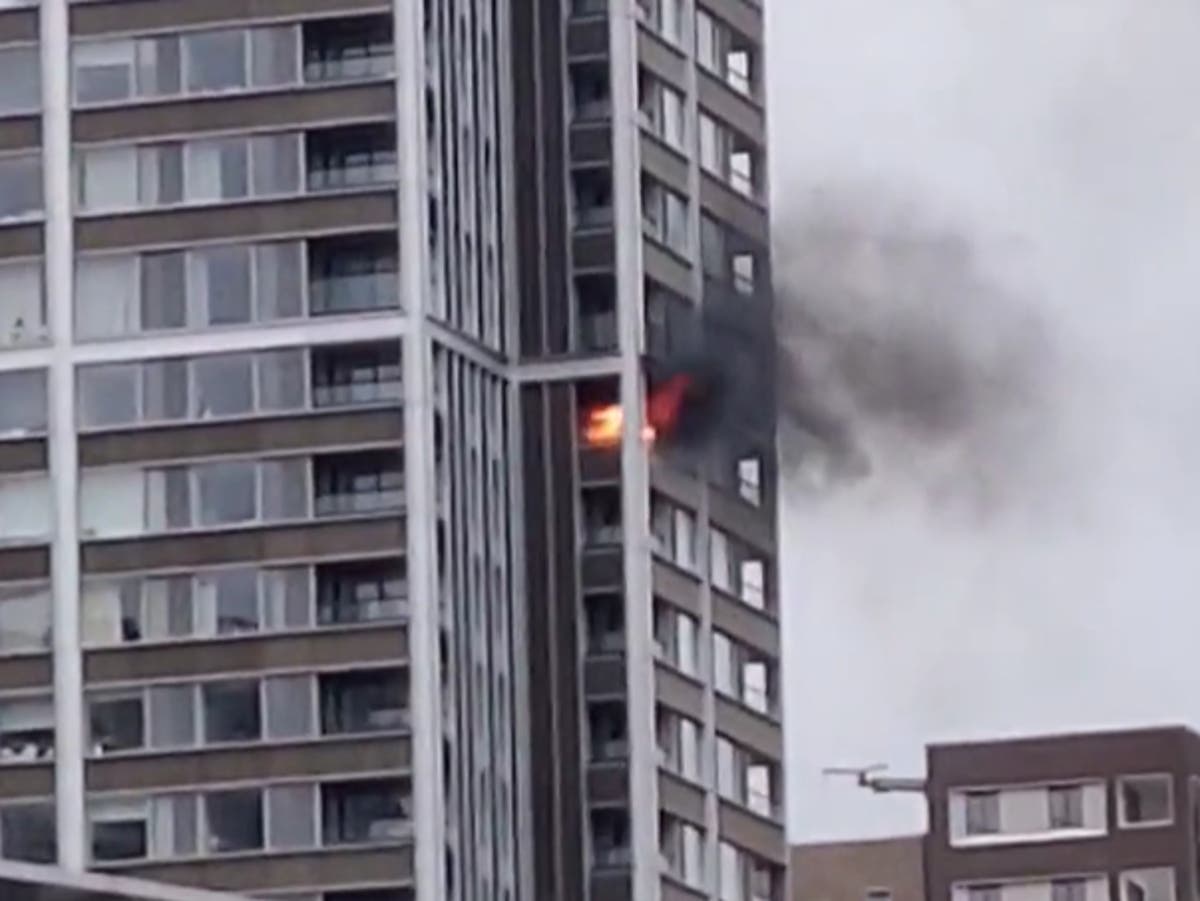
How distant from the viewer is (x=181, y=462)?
397 ft

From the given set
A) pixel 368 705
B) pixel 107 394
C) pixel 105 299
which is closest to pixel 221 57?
pixel 105 299

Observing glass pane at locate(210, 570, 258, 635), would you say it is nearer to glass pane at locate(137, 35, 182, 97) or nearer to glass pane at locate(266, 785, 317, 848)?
glass pane at locate(266, 785, 317, 848)

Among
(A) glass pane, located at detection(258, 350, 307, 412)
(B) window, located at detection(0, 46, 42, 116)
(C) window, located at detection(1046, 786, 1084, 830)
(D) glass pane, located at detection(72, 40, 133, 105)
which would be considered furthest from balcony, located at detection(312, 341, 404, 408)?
(C) window, located at detection(1046, 786, 1084, 830)

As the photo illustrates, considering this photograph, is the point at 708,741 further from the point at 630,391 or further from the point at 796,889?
the point at 796,889

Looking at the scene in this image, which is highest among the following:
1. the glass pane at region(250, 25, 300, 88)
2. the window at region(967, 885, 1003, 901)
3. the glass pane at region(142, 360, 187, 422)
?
the glass pane at region(250, 25, 300, 88)

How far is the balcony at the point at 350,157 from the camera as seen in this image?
121m

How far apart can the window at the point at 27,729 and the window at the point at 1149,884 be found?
4701cm

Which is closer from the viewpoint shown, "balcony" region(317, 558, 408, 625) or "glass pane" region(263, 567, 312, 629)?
"glass pane" region(263, 567, 312, 629)

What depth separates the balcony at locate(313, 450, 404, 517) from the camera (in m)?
121

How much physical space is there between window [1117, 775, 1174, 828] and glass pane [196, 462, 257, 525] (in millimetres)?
49806

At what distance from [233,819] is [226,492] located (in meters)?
6.73

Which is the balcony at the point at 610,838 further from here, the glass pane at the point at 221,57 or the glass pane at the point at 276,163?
the glass pane at the point at 221,57

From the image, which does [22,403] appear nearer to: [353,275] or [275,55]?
[353,275]

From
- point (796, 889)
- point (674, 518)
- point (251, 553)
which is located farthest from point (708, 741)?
point (796, 889)
